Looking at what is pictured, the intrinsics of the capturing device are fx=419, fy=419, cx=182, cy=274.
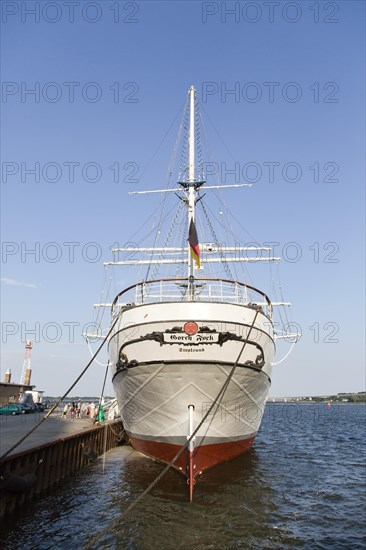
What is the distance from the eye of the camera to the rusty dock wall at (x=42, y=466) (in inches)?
416

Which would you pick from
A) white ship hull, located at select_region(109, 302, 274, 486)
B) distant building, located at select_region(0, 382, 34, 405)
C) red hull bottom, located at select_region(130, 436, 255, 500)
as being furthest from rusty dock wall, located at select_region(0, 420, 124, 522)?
distant building, located at select_region(0, 382, 34, 405)

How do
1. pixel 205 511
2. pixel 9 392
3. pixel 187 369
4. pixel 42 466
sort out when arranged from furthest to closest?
pixel 9 392
pixel 42 466
pixel 187 369
pixel 205 511

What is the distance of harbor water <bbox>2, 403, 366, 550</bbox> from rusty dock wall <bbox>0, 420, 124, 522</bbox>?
41cm

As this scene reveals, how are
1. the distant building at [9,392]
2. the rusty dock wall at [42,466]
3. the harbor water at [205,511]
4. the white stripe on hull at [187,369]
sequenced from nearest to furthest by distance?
the harbor water at [205,511], the rusty dock wall at [42,466], the white stripe on hull at [187,369], the distant building at [9,392]

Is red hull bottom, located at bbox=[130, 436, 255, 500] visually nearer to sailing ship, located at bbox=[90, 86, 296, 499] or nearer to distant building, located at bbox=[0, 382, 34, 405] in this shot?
sailing ship, located at bbox=[90, 86, 296, 499]

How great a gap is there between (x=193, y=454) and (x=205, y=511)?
6.18 ft

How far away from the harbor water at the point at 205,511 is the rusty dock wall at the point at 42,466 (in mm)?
411

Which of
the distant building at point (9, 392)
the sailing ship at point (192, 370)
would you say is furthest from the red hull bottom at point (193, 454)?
the distant building at point (9, 392)

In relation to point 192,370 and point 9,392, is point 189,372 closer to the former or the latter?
point 192,370

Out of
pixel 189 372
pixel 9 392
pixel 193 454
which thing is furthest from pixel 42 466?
pixel 9 392

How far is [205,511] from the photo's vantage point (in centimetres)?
1111

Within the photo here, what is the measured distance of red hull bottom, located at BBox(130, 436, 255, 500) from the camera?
12.7 meters

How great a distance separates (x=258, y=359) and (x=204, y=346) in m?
2.30

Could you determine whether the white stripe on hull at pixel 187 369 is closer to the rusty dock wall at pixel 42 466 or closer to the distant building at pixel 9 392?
the rusty dock wall at pixel 42 466
